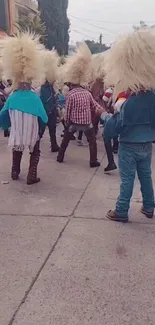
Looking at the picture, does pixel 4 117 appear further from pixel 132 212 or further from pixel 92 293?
pixel 92 293

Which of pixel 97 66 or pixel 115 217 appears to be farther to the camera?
pixel 97 66

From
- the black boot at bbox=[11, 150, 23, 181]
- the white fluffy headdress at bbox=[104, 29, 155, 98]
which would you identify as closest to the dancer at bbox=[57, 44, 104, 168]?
the black boot at bbox=[11, 150, 23, 181]

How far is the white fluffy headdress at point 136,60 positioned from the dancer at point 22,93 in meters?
1.73

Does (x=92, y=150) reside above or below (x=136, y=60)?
A: below

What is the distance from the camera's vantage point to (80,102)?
20.3 ft

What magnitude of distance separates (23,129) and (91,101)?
66.5 inches

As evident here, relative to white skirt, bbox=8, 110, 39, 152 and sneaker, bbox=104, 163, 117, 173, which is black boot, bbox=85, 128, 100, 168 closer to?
sneaker, bbox=104, 163, 117, 173

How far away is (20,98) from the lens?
5.03 m

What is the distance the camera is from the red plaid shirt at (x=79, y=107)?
620 centimetres

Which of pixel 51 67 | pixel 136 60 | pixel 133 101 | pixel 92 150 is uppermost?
pixel 136 60

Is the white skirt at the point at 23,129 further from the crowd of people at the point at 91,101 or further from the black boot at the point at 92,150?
the black boot at the point at 92,150

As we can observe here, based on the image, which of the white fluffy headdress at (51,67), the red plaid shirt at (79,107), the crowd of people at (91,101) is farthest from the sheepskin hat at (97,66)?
the red plaid shirt at (79,107)

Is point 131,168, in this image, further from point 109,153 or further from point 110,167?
point 109,153

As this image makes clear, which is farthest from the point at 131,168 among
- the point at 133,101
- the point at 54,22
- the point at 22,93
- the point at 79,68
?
the point at 54,22
